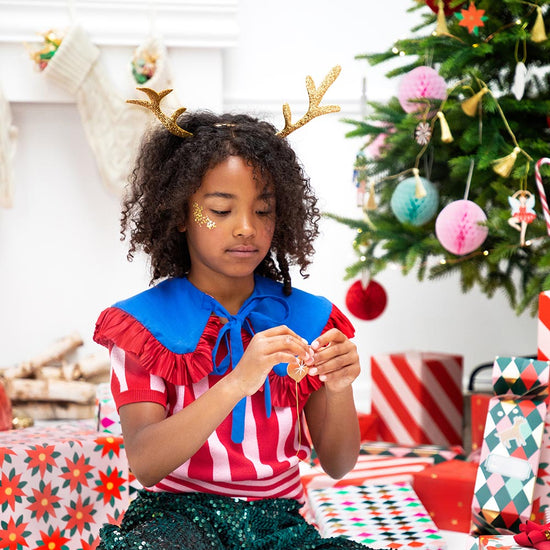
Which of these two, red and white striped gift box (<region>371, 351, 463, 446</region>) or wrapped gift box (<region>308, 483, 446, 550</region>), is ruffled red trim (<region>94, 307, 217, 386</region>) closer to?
wrapped gift box (<region>308, 483, 446, 550</region>)

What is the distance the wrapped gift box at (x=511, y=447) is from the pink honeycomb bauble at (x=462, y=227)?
1.34 feet

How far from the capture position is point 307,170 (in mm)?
2799

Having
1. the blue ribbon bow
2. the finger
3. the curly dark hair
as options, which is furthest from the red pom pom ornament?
the finger

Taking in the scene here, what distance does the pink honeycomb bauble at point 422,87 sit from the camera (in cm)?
187

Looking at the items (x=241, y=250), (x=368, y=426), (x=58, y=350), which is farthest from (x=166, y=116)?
(x=58, y=350)

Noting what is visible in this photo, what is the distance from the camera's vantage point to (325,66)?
2.82 m

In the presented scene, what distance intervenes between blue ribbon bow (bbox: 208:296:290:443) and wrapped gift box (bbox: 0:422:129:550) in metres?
0.44

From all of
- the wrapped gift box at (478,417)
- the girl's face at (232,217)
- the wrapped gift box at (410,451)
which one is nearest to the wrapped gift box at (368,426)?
the wrapped gift box at (410,451)

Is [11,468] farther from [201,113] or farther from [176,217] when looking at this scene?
[201,113]

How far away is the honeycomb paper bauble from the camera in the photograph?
1.87 metres

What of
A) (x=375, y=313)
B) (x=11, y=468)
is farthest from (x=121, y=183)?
(x=11, y=468)

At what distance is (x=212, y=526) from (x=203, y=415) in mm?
168

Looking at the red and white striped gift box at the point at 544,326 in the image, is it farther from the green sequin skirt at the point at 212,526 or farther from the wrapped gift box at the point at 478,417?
the green sequin skirt at the point at 212,526

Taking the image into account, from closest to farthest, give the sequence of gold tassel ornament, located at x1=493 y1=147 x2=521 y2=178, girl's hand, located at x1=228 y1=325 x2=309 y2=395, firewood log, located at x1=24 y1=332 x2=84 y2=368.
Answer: girl's hand, located at x1=228 y1=325 x2=309 y2=395 < gold tassel ornament, located at x1=493 y1=147 x2=521 y2=178 < firewood log, located at x1=24 y1=332 x2=84 y2=368
